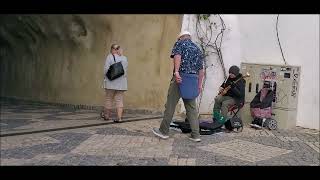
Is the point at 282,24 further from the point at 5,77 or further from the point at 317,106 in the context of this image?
the point at 5,77

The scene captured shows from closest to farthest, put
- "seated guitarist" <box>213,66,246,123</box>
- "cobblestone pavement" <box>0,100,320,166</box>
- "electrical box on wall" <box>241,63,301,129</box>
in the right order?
"cobblestone pavement" <box>0,100,320,166</box> → "seated guitarist" <box>213,66,246,123</box> → "electrical box on wall" <box>241,63,301,129</box>

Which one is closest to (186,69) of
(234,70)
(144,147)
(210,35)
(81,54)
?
(144,147)

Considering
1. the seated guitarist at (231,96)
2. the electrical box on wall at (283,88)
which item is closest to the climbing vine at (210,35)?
the electrical box on wall at (283,88)

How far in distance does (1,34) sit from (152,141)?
9.11m

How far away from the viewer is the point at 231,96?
319 inches

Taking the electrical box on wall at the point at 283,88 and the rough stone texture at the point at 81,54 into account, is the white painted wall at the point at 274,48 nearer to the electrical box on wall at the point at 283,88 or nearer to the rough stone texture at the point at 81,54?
the electrical box on wall at the point at 283,88

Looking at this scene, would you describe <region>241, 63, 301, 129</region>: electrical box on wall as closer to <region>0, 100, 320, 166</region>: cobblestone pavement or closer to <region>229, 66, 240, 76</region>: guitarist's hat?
<region>0, 100, 320, 166</region>: cobblestone pavement

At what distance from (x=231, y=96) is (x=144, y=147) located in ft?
8.17

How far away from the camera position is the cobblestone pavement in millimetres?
5566

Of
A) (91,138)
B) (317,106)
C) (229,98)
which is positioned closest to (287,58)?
(317,106)

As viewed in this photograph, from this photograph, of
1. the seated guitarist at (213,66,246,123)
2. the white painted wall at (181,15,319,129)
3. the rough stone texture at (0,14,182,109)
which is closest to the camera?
the seated guitarist at (213,66,246,123)

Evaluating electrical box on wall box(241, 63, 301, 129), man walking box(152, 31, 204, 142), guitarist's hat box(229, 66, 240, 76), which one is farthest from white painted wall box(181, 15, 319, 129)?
man walking box(152, 31, 204, 142)

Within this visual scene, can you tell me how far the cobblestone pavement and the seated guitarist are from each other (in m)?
0.53

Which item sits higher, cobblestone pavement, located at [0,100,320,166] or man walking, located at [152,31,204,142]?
man walking, located at [152,31,204,142]
